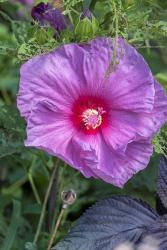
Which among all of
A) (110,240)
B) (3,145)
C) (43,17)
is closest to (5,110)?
(3,145)

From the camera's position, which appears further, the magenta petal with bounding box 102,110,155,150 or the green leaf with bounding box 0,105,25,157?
the green leaf with bounding box 0,105,25,157

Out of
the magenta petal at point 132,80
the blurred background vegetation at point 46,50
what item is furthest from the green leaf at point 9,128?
the magenta petal at point 132,80

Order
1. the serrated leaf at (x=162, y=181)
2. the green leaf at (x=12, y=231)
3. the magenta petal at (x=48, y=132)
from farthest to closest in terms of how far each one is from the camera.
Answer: the green leaf at (x=12, y=231), the serrated leaf at (x=162, y=181), the magenta petal at (x=48, y=132)

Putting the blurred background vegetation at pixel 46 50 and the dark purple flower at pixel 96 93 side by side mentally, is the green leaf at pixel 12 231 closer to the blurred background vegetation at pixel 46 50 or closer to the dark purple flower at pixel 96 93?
the blurred background vegetation at pixel 46 50

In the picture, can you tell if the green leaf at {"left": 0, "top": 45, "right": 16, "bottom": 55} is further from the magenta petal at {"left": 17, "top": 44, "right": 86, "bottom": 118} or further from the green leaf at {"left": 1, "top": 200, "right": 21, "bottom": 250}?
the green leaf at {"left": 1, "top": 200, "right": 21, "bottom": 250}

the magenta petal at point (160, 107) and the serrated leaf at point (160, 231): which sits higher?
the magenta petal at point (160, 107)

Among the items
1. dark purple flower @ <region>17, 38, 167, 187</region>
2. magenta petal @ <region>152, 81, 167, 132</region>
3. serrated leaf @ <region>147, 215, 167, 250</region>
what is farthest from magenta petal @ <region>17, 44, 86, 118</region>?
serrated leaf @ <region>147, 215, 167, 250</region>
